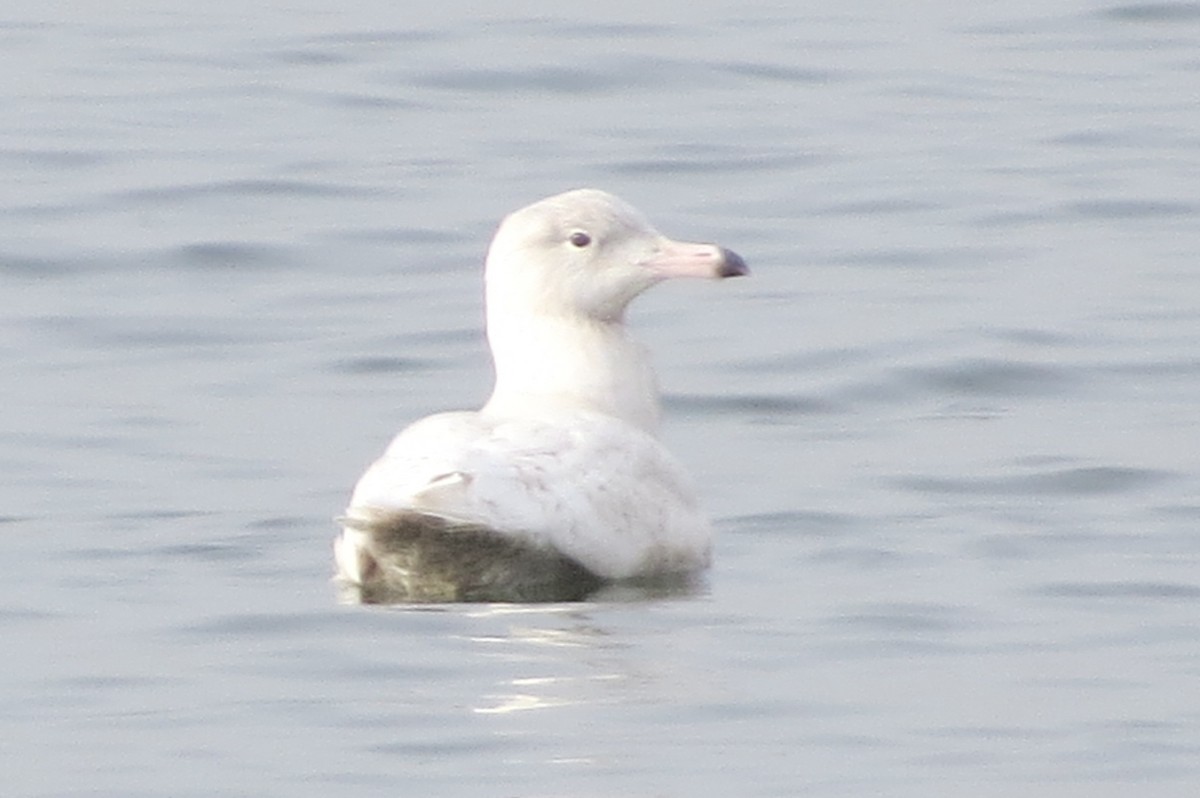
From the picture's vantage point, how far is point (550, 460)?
10133 millimetres

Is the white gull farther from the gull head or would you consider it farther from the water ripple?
the water ripple

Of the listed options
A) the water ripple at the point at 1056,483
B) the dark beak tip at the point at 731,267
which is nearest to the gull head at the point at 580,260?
the dark beak tip at the point at 731,267

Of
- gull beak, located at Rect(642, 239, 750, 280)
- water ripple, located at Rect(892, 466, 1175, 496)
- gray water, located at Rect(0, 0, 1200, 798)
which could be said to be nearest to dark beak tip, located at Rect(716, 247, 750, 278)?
gull beak, located at Rect(642, 239, 750, 280)

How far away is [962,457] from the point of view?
12.4m

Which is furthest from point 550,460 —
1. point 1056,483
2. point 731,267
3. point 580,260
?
point 1056,483

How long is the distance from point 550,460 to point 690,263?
128 centimetres

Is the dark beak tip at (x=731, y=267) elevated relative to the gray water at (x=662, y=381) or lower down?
elevated

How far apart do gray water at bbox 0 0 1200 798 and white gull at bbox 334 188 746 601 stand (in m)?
0.13

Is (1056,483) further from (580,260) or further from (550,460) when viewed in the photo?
(550,460)

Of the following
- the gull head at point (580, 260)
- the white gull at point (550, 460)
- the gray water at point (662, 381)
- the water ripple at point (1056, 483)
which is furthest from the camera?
the water ripple at point (1056, 483)

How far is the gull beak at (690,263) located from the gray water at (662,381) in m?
0.77

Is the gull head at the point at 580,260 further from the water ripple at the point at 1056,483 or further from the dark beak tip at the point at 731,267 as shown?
the water ripple at the point at 1056,483

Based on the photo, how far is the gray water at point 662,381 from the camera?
8.93 meters

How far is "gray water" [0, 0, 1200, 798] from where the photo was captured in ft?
29.3
